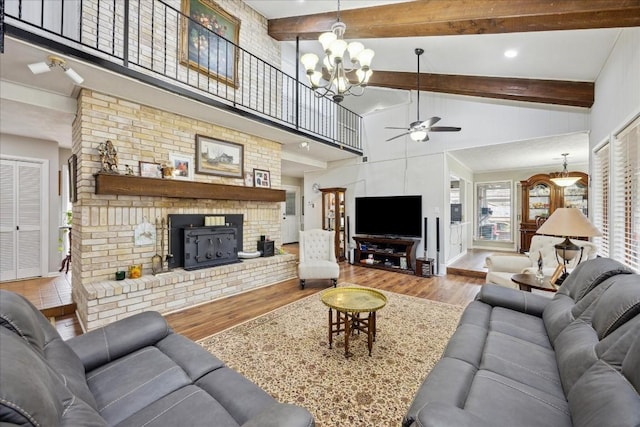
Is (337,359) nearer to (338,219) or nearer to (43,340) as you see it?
(43,340)

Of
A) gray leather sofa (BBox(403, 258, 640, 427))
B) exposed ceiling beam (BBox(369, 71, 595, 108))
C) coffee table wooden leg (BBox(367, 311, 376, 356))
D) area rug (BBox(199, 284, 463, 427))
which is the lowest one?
area rug (BBox(199, 284, 463, 427))

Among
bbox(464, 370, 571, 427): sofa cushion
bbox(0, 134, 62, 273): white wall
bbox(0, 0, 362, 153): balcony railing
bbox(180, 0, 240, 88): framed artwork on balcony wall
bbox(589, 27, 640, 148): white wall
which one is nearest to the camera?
bbox(464, 370, 571, 427): sofa cushion

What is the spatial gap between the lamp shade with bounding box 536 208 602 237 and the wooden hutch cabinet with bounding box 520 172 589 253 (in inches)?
205

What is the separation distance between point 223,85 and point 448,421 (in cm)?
487

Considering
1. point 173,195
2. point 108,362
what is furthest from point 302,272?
point 108,362

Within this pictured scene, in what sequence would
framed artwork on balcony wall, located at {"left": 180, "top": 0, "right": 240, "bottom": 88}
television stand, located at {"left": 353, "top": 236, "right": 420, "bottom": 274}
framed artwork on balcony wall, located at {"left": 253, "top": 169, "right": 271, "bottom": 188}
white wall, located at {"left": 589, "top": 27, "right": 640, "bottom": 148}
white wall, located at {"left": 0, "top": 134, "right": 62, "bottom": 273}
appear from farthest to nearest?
television stand, located at {"left": 353, "top": 236, "right": 420, "bottom": 274} < framed artwork on balcony wall, located at {"left": 253, "top": 169, "right": 271, "bottom": 188} < white wall, located at {"left": 0, "top": 134, "right": 62, "bottom": 273} < framed artwork on balcony wall, located at {"left": 180, "top": 0, "right": 240, "bottom": 88} < white wall, located at {"left": 589, "top": 27, "right": 640, "bottom": 148}

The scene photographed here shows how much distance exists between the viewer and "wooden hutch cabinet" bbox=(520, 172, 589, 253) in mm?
6750

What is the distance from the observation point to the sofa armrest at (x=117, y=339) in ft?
4.77

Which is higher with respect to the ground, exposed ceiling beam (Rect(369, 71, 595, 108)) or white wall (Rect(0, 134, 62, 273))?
exposed ceiling beam (Rect(369, 71, 595, 108))

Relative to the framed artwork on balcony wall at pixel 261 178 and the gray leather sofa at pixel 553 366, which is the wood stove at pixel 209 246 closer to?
the framed artwork on balcony wall at pixel 261 178

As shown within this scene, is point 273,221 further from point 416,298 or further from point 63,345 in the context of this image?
point 63,345

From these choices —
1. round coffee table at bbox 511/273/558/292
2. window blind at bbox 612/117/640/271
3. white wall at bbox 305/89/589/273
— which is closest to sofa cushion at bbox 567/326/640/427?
round coffee table at bbox 511/273/558/292

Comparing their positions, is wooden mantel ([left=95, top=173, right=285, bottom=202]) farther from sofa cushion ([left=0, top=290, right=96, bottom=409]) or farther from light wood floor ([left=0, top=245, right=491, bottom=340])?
sofa cushion ([left=0, top=290, right=96, bottom=409])

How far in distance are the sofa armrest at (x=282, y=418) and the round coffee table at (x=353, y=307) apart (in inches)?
54.7
